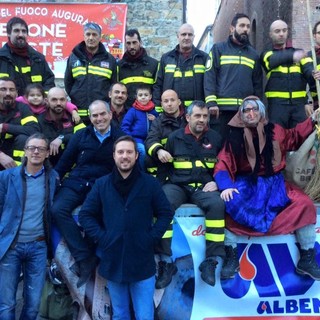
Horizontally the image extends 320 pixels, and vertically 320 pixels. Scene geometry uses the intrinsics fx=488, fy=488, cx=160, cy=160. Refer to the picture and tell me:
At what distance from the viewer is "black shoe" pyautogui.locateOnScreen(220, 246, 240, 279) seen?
422 cm

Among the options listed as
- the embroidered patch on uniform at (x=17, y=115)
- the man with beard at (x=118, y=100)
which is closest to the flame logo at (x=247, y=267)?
the man with beard at (x=118, y=100)

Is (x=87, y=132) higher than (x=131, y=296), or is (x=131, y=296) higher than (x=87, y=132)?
(x=87, y=132)

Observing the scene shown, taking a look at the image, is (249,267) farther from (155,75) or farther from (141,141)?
(155,75)

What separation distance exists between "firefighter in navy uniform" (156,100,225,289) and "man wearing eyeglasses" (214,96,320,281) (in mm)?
119

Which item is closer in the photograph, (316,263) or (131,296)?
(131,296)

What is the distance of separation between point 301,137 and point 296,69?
1.26 metres

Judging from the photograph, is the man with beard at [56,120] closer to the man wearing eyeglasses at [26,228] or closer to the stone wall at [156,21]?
the man wearing eyeglasses at [26,228]

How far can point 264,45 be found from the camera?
14477 millimetres

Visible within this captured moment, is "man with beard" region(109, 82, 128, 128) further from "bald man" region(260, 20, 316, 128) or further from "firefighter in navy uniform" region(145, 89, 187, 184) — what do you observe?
"bald man" region(260, 20, 316, 128)

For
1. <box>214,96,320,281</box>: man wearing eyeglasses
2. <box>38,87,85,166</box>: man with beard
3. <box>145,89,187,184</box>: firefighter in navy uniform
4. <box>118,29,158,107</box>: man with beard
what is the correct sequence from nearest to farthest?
<box>214,96,320,281</box>: man wearing eyeglasses, <box>145,89,187,184</box>: firefighter in navy uniform, <box>38,87,85,166</box>: man with beard, <box>118,29,158,107</box>: man with beard

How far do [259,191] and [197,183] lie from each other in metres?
0.57

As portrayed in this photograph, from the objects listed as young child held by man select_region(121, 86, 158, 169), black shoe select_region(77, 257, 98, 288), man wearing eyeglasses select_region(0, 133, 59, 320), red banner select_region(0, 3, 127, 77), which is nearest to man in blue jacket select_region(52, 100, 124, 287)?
black shoe select_region(77, 257, 98, 288)

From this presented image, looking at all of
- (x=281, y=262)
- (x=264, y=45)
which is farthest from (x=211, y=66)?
(x=264, y=45)

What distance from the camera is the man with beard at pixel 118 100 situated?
5527 mm
